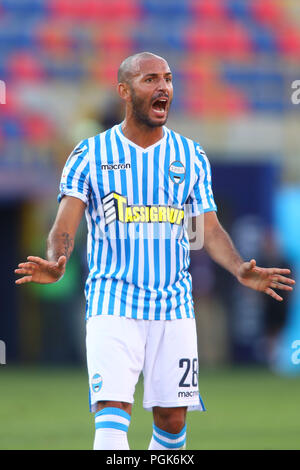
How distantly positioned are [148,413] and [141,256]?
5.01m

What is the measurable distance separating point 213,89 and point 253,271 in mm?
13713

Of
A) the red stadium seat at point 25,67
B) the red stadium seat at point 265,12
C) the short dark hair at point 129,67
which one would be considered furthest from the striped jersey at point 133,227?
the red stadium seat at point 265,12

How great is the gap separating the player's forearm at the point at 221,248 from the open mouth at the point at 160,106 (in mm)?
681

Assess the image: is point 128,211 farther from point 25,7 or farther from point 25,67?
point 25,7

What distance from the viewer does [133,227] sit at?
16.8 feet

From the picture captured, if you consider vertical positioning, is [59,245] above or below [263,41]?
below

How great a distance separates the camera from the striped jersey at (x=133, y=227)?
16.7 ft

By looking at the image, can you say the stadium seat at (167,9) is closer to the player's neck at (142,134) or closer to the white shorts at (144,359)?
the player's neck at (142,134)

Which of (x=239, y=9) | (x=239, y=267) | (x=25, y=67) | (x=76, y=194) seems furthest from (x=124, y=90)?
(x=239, y=9)

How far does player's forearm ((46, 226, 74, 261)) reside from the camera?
4.95m

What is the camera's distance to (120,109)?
516 inches

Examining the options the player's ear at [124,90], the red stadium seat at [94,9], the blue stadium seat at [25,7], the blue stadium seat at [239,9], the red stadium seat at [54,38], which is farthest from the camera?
the blue stadium seat at [239,9]
